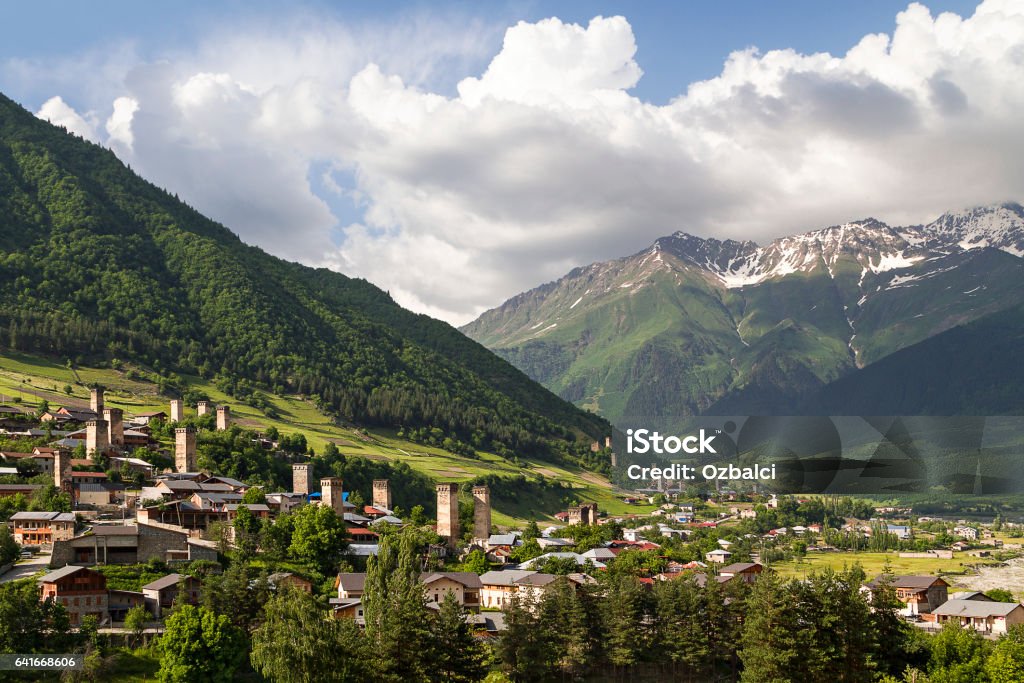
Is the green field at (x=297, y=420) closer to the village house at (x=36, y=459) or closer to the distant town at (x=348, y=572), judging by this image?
the distant town at (x=348, y=572)

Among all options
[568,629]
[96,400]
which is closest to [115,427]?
[96,400]

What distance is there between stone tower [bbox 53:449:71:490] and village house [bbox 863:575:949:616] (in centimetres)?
7083

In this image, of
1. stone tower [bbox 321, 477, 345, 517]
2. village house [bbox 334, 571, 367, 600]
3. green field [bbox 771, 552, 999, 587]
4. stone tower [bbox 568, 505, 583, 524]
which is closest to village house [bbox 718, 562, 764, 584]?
green field [bbox 771, 552, 999, 587]

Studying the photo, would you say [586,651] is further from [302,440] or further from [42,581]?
[302,440]

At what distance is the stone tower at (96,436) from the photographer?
10056cm

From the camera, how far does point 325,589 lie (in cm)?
7769

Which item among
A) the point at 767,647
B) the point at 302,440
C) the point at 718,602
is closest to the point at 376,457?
the point at 302,440

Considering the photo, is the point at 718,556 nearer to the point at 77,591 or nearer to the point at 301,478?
the point at 301,478

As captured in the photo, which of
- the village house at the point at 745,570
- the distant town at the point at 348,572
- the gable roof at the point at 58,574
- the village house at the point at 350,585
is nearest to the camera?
the distant town at the point at 348,572

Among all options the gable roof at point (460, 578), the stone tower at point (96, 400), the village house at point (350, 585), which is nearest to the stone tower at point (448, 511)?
the gable roof at point (460, 578)

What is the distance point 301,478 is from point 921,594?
64.5 m

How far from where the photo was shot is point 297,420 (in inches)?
6693

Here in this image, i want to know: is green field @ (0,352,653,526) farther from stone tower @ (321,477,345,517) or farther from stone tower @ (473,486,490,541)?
stone tower @ (321,477,345,517)

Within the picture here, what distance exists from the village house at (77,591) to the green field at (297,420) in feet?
225
